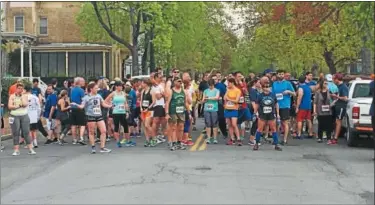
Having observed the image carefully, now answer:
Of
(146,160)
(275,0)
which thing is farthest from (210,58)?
(146,160)

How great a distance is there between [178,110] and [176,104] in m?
0.15

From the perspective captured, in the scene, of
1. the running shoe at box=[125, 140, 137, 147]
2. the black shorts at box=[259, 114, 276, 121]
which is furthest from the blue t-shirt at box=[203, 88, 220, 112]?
the black shorts at box=[259, 114, 276, 121]

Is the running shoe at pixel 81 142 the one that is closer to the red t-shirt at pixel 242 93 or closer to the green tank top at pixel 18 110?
the green tank top at pixel 18 110

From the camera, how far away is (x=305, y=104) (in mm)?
17734

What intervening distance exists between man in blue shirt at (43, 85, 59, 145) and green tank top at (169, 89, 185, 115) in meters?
3.85

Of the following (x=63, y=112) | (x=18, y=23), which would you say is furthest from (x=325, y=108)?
(x=18, y=23)

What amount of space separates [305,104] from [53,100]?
21.9ft

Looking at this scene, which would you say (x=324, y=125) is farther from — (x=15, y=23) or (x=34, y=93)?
(x=15, y=23)

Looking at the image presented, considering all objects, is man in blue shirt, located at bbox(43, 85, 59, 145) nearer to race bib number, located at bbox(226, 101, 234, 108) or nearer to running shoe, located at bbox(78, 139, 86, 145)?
running shoe, located at bbox(78, 139, 86, 145)

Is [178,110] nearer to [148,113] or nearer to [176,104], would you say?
[176,104]

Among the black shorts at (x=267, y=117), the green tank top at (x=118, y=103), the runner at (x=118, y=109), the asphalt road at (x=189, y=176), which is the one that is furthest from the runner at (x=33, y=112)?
the black shorts at (x=267, y=117)

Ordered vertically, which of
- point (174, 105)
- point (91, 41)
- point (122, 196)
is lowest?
point (122, 196)

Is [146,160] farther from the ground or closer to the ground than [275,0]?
Result: closer to the ground

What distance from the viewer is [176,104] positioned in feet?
51.1
